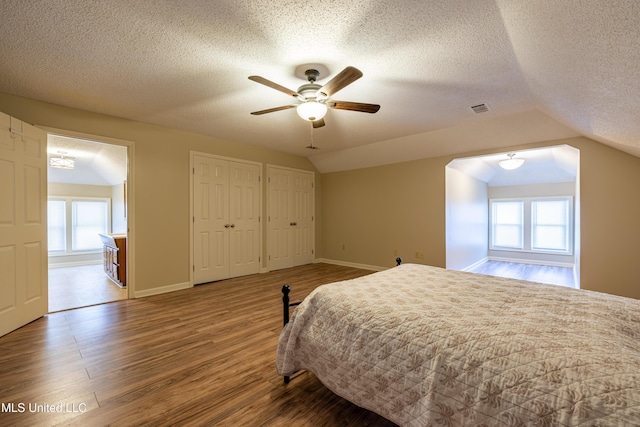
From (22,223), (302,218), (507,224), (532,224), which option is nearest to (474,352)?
(22,223)

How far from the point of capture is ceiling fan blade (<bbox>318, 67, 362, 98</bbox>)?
78.4 inches

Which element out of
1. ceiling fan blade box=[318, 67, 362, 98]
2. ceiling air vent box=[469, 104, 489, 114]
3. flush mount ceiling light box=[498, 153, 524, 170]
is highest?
ceiling air vent box=[469, 104, 489, 114]

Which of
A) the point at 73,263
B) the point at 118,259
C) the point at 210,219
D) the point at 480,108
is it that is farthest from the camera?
the point at 73,263

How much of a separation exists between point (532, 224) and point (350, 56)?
6.85m

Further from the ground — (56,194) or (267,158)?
(267,158)

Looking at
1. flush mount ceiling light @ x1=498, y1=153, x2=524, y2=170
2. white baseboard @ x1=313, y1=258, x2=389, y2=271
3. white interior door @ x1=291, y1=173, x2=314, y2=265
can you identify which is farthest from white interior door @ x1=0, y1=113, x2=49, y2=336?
flush mount ceiling light @ x1=498, y1=153, x2=524, y2=170

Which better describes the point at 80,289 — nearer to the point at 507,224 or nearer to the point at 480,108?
the point at 480,108

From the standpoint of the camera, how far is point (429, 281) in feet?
7.29

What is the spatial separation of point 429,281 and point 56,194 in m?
8.35

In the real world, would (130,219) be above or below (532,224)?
above

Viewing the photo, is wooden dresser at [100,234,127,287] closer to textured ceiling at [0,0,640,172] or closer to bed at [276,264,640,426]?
textured ceiling at [0,0,640,172]

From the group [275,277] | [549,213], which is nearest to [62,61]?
[275,277]

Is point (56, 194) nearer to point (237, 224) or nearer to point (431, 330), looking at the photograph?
point (237, 224)

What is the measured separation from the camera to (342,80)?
2141 millimetres
